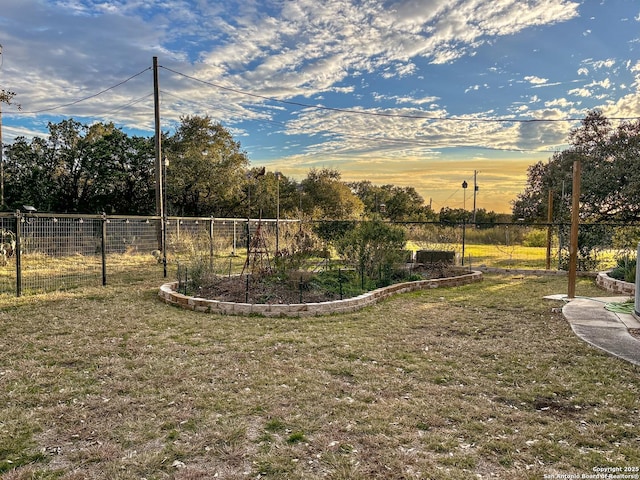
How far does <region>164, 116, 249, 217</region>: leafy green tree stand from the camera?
66.6ft

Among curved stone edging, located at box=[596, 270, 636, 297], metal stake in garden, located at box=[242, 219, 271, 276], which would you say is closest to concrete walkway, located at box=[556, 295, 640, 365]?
curved stone edging, located at box=[596, 270, 636, 297]

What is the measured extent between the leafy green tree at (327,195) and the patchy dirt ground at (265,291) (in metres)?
17.9

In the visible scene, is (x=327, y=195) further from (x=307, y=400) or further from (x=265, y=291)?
(x=307, y=400)

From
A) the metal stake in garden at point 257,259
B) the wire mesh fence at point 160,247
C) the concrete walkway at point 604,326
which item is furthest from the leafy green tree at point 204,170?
the concrete walkway at point 604,326

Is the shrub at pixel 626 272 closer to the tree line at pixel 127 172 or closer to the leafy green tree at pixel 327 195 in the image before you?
the tree line at pixel 127 172

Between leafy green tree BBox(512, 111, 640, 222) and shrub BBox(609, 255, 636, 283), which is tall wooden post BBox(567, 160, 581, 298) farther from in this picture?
leafy green tree BBox(512, 111, 640, 222)

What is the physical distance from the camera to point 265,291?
630 centimetres

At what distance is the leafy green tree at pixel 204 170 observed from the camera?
20.3m

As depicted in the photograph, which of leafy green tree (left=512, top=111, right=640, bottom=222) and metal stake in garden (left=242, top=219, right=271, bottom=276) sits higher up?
leafy green tree (left=512, top=111, right=640, bottom=222)

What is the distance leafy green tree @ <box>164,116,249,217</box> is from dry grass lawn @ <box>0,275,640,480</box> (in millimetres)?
16168

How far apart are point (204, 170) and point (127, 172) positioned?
14.0 ft

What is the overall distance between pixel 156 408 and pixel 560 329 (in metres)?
4.59

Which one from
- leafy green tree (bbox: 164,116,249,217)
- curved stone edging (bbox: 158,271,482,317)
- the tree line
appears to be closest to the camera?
curved stone edging (bbox: 158,271,482,317)

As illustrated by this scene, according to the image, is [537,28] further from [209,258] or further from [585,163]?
[209,258]
